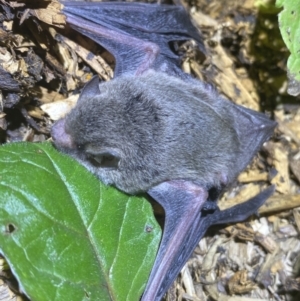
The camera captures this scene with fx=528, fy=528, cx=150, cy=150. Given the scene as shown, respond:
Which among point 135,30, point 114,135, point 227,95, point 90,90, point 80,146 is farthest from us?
point 227,95

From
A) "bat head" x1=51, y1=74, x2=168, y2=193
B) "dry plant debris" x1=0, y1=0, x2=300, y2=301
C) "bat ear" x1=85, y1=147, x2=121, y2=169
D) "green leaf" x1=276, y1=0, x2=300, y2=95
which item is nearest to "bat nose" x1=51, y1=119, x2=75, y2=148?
"bat head" x1=51, y1=74, x2=168, y2=193

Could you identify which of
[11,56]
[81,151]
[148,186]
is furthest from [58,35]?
[148,186]

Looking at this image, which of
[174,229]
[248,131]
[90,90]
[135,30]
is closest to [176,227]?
[174,229]

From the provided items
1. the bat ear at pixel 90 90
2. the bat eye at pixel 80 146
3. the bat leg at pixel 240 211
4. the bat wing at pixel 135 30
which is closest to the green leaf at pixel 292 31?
the bat wing at pixel 135 30

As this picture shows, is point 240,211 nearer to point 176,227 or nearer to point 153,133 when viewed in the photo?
point 176,227

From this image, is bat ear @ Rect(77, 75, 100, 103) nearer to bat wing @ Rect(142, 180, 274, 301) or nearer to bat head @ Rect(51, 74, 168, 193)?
bat head @ Rect(51, 74, 168, 193)
